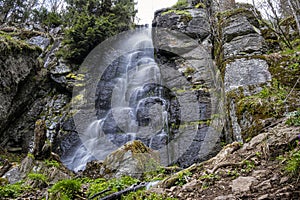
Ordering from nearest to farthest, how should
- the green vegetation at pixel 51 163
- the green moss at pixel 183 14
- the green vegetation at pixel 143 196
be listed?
1. the green vegetation at pixel 143 196
2. the green vegetation at pixel 51 163
3. the green moss at pixel 183 14

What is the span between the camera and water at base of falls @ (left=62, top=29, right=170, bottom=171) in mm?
9367

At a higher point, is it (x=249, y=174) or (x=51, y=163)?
(x=249, y=174)

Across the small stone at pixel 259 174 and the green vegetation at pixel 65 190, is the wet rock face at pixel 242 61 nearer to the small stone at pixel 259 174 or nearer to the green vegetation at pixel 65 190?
the small stone at pixel 259 174

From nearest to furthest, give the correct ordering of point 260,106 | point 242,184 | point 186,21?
point 242,184
point 260,106
point 186,21

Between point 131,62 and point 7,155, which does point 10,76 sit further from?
point 131,62

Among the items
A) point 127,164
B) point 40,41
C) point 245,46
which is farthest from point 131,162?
point 40,41

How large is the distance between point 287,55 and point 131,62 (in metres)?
10.2

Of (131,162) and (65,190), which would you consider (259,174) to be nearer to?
(65,190)

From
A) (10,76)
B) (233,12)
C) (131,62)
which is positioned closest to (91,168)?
(233,12)

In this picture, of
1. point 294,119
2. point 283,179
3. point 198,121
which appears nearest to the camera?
point 283,179

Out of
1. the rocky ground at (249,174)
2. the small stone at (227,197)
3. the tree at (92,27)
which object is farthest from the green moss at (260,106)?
the tree at (92,27)

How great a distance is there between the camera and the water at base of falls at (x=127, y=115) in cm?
937

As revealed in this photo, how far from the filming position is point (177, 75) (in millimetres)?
10461

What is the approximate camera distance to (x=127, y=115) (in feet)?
34.8
